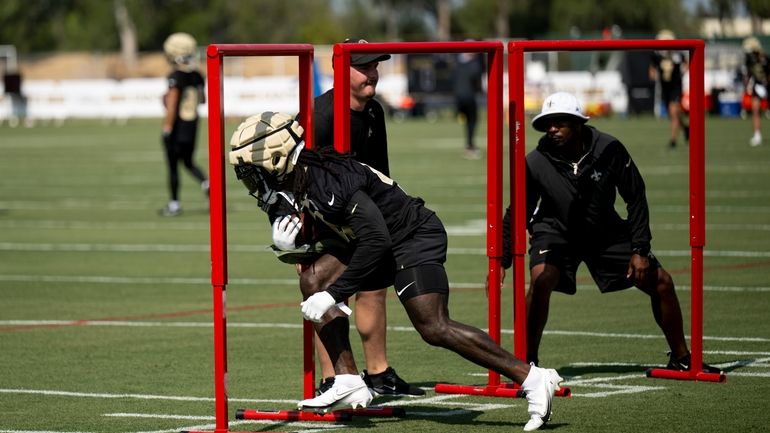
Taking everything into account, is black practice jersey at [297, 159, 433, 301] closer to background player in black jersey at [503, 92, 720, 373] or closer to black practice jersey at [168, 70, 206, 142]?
background player in black jersey at [503, 92, 720, 373]

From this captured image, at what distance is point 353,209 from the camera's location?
792 centimetres

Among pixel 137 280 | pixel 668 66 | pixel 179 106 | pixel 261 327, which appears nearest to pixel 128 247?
pixel 137 280

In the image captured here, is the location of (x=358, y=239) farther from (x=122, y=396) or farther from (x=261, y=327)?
(x=261, y=327)

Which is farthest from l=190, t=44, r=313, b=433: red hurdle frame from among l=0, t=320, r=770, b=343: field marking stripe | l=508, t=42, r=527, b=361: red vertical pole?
l=0, t=320, r=770, b=343: field marking stripe

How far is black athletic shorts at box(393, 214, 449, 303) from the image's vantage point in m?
8.41

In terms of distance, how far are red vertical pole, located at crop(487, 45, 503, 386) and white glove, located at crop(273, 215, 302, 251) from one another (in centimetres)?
157

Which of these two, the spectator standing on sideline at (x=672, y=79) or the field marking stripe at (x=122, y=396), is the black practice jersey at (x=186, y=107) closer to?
the spectator standing on sideline at (x=672, y=79)

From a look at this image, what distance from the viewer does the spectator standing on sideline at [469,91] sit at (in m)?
34.3

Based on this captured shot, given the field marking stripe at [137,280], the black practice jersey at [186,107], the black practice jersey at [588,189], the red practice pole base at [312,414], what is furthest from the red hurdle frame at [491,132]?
the black practice jersey at [186,107]

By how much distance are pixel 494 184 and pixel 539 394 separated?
155 centimetres

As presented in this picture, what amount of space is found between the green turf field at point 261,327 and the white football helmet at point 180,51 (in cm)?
217

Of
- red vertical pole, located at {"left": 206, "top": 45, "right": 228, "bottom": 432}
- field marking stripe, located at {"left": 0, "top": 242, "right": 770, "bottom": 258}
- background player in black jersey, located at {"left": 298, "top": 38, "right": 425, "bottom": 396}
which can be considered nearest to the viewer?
red vertical pole, located at {"left": 206, "top": 45, "right": 228, "bottom": 432}

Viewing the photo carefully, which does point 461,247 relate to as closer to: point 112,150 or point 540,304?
point 540,304

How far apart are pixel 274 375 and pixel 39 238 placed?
1038 centimetres
